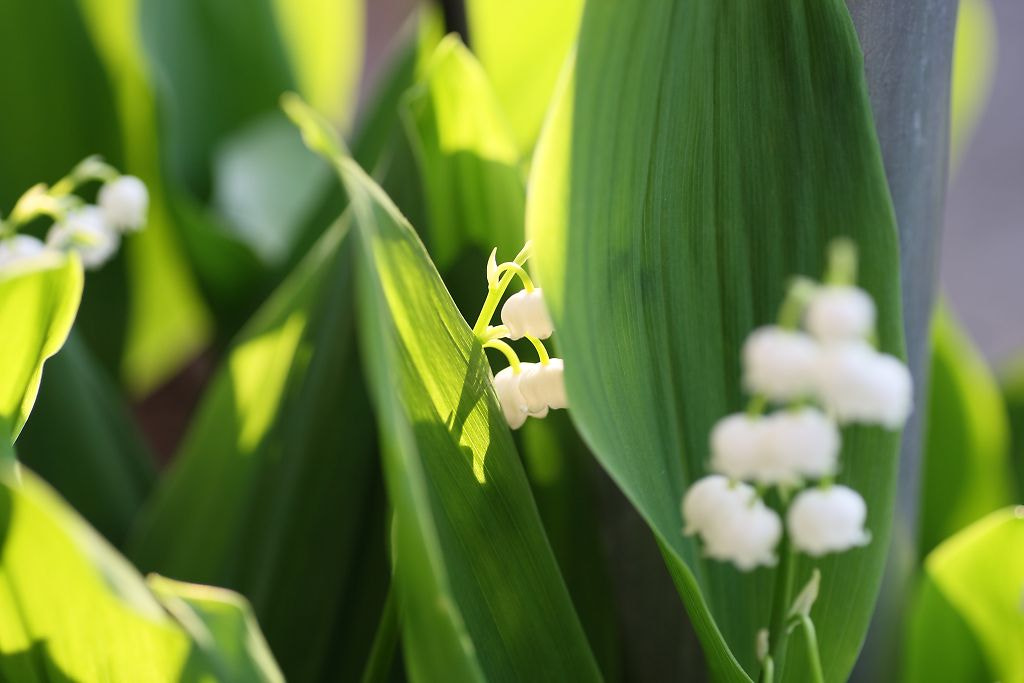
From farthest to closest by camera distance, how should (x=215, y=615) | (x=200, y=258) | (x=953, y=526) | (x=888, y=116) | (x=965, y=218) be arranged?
(x=965, y=218), (x=200, y=258), (x=953, y=526), (x=888, y=116), (x=215, y=615)

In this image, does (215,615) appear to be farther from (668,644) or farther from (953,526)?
(953,526)

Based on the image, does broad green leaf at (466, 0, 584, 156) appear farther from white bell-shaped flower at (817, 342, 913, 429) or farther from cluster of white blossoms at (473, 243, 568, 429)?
white bell-shaped flower at (817, 342, 913, 429)

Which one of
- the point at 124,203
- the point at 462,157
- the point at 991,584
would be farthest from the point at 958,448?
the point at 124,203

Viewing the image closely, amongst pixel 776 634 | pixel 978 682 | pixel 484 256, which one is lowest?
pixel 978 682

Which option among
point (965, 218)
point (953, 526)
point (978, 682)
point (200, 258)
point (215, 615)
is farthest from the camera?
point (965, 218)

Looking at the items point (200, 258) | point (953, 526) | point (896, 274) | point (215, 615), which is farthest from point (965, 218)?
point (215, 615)

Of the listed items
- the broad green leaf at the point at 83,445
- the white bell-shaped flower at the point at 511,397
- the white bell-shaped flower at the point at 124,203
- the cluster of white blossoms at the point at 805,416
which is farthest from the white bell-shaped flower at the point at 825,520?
the broad green leaf at the point at 83,445

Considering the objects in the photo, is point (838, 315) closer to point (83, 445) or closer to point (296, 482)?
point (296, 482)
